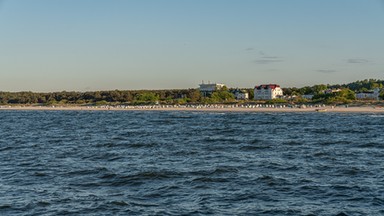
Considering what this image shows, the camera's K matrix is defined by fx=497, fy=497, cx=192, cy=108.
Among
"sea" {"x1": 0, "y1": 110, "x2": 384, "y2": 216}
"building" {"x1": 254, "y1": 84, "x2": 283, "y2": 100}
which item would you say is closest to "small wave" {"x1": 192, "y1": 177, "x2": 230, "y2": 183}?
"sea" {"x1": 0, "y1": 110, "x2": 384, "y2": 216}

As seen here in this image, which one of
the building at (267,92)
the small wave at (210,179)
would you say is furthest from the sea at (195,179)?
the building at (267,92)

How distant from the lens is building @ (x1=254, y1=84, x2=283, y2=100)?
172125 mm

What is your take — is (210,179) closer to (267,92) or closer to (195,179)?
(195,179)

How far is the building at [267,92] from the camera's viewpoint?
172 m

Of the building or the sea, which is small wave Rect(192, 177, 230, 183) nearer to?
the sea

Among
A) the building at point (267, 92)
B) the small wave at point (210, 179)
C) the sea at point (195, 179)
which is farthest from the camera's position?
the building at point (267, 92)

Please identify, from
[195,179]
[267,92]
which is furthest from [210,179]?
[267,92]

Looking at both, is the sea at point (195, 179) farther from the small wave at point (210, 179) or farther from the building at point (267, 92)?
the building at point (267, 92)

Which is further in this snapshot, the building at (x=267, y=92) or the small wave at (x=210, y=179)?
the building at (x=267, y=92)

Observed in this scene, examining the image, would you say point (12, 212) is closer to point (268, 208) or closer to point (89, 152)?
point (268, 208)

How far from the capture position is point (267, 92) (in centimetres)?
17338

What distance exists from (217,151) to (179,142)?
22.8 feet

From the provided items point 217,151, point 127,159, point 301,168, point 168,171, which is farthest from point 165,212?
point 217,151

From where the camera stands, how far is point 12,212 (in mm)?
16469
